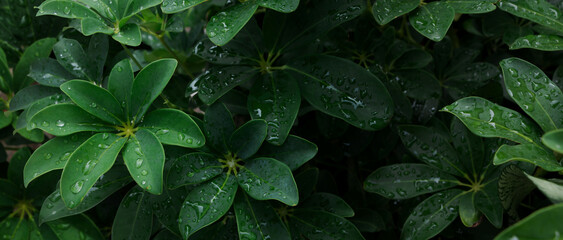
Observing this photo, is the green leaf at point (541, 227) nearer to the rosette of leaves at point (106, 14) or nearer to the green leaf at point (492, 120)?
the green leaf at point (492, 120)

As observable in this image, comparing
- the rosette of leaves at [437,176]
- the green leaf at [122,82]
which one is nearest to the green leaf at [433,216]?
the rosette of leaves at [437,176]

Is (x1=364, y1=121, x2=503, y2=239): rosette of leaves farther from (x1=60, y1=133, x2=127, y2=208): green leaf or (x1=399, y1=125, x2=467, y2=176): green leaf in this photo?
(x1=60, y1=133, x2=127, y2=208): green leaf

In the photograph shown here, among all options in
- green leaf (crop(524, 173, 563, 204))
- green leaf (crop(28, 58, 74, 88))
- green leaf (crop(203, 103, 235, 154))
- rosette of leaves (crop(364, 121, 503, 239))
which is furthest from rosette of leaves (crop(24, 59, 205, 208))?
green leaf (crop(524, 173, 563, 204))

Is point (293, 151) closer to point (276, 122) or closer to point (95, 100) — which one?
point (276, 122)

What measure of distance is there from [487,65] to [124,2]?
36.9 inches

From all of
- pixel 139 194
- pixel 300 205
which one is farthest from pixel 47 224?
pixel 300 205

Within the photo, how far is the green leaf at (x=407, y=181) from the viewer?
39.3 inches

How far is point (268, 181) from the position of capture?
876 millimetres

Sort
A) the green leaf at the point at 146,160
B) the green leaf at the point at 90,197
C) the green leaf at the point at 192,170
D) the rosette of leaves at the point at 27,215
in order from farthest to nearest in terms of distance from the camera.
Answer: the rosette of leaves at the point at 27,215, the green leaf at the point at 90,197, the green leaf at the point at 192,170, the green leaf at the point at 146,160

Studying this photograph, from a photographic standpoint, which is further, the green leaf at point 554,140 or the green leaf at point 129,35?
the green leaf at point 129,35

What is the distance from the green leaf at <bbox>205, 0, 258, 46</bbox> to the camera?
83 centimetres

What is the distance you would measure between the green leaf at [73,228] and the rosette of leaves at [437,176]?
2.23 feet

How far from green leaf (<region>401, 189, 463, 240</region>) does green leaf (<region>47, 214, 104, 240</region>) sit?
0.75 m

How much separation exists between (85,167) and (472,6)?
0.85 m
